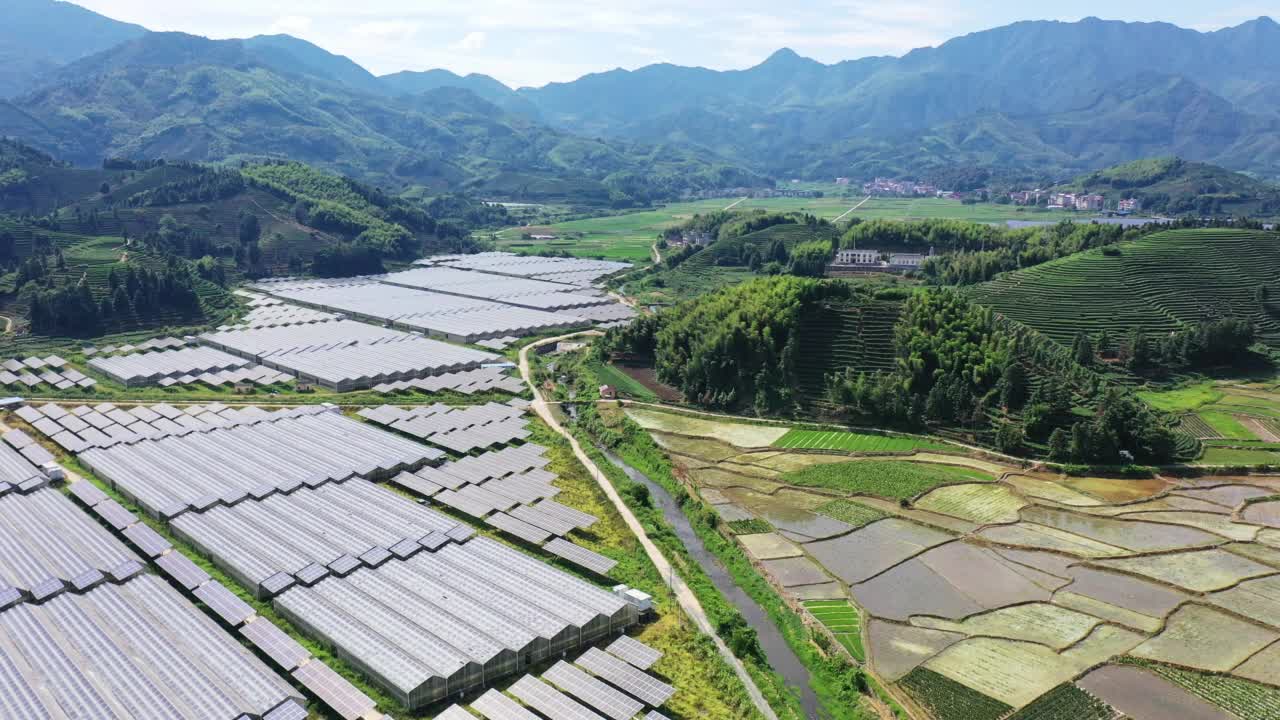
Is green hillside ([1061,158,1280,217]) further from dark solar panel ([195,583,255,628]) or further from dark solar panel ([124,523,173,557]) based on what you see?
dark solar panel ([124,523,173,557])

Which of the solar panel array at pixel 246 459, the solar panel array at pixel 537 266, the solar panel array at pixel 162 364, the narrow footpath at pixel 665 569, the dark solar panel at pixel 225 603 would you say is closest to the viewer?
the narrow footpath at pixel 665 569

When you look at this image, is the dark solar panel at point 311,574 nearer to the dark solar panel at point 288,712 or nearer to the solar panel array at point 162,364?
the dark solar panel at point 288,712

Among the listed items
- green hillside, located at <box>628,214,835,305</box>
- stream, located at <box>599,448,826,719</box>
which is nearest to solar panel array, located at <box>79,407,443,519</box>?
stream, located at <box>599,448,826,719</box>

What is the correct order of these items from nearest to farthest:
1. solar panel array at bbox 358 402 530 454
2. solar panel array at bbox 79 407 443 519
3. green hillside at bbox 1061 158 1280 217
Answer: solar panel array at bbox 79 407 443 519 < solar panel array at bbox 358 402 530 454 < green hillside at bbox 1061 158 1280 217

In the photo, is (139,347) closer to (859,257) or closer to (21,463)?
(21,463)

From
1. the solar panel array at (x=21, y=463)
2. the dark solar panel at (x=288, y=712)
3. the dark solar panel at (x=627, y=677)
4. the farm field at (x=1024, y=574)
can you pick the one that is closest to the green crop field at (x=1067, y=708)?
the farm field at (x=1024, y=574)

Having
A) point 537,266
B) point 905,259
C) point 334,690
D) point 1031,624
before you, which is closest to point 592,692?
point 334,690

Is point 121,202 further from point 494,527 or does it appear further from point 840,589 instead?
point 840,589
